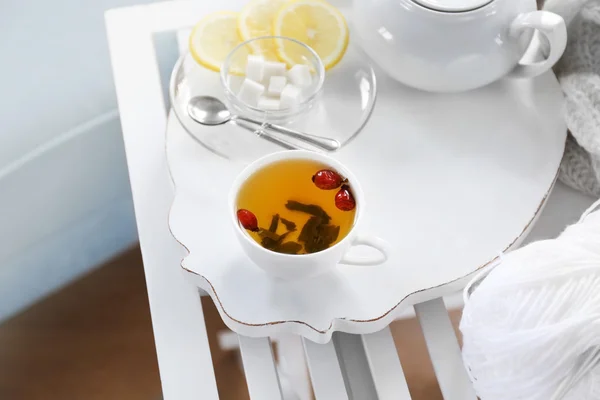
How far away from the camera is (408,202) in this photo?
2.20 feet

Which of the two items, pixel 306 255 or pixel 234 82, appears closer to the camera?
pixel 306 255

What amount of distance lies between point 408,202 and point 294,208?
11 centimetres

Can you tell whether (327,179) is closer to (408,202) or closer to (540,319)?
(408,202)

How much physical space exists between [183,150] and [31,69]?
44cm

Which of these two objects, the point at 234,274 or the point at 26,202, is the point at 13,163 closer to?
the point at 26,202

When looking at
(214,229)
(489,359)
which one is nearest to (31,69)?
(214,229)

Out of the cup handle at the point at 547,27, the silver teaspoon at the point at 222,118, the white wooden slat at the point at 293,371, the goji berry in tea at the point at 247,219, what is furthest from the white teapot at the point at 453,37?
the white wooden slat at the point at 293,371

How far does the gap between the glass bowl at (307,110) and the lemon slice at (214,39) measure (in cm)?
2

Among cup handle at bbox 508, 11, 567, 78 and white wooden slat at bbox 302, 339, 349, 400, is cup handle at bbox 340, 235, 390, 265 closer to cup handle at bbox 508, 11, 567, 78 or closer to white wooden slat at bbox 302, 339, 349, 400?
white wooden slat at bbox 302, 339, 349, 400

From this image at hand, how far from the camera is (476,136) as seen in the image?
721 mm

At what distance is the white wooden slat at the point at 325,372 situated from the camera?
63 centimetres

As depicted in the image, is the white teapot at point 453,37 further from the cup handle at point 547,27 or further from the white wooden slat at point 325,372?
the white wooden slat at point 325,372

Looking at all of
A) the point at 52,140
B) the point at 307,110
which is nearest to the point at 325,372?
the point at 307,110

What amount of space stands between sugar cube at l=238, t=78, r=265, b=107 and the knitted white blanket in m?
0.31
